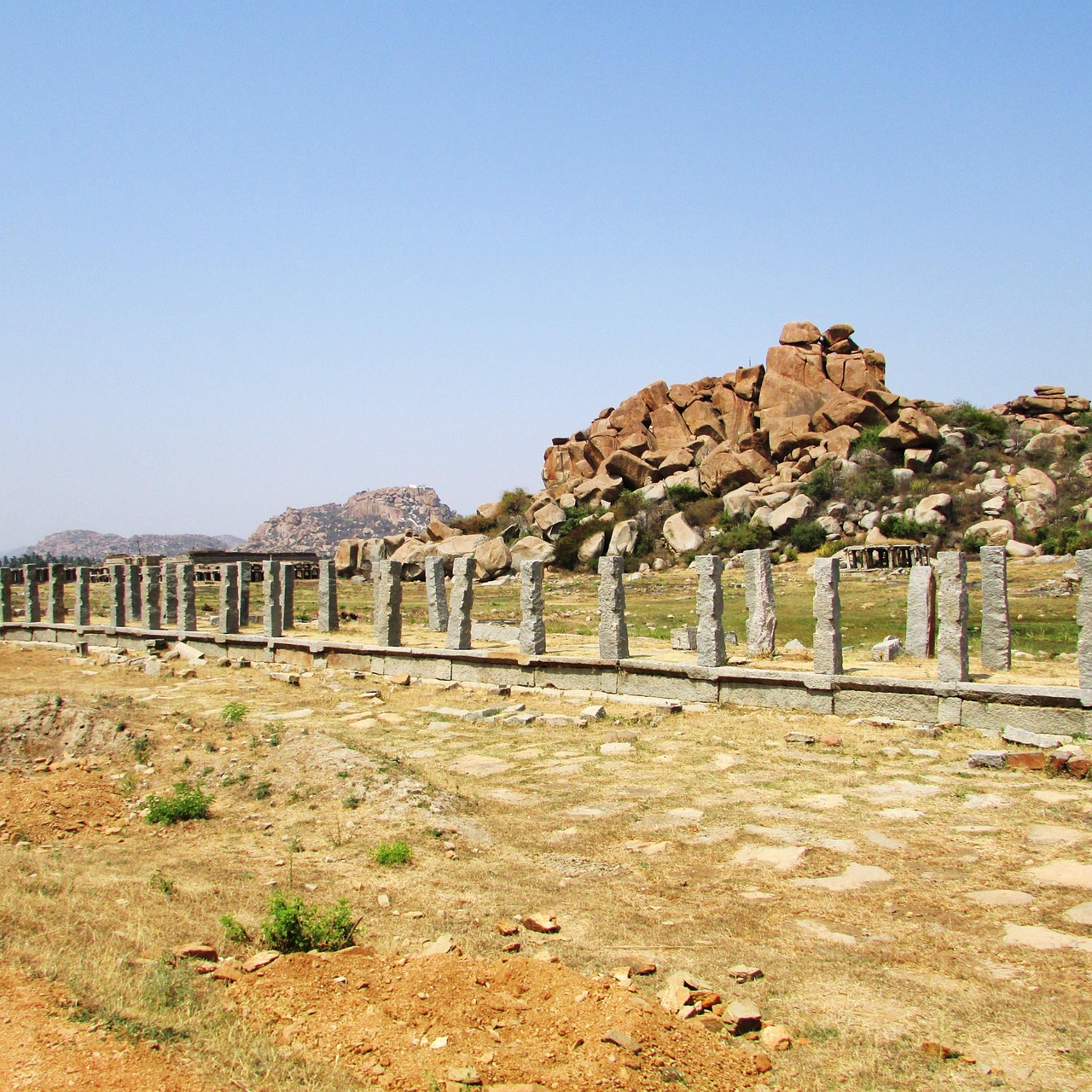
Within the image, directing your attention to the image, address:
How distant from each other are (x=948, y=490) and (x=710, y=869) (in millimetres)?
33908

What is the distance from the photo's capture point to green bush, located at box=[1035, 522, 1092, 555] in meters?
28.1

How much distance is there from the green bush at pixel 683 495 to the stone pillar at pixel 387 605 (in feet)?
86.8

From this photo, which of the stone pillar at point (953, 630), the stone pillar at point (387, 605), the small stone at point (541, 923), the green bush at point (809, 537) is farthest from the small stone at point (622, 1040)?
the green bush at point (809, 537)

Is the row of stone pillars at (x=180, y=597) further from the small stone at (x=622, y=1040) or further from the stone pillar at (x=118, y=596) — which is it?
the small stone at (x=622, y=1040)

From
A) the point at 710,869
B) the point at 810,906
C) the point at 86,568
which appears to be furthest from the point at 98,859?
the point at 86,568

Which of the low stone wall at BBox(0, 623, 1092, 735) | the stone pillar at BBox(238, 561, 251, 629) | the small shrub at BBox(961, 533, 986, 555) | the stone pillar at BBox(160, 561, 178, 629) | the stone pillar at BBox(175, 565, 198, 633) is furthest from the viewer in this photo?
the small shrub at BBox(961, 533, 986, 555)

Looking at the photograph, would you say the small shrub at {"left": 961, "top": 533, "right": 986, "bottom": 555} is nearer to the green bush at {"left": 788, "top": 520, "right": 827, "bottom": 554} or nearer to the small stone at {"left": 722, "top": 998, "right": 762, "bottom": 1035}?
the green bush at {"left": 788, "top": 520, "right": 827, "bottom": 554}

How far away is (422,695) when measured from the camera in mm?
13289

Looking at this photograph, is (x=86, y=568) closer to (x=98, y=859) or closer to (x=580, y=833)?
(x=98, y=859)

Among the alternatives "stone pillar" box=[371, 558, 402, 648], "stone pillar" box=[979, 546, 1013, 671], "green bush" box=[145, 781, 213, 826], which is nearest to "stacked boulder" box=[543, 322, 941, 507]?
"stone pillar" box=[371, 558, 402, 648]

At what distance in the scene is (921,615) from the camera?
13039mm

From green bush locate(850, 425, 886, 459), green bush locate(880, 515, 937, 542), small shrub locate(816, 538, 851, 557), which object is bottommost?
small shrub locate(816, 538, 851, 557)

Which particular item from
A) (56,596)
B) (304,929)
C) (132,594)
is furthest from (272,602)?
(304,929)

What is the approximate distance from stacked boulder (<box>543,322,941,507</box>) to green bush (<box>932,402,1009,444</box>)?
204 cm
